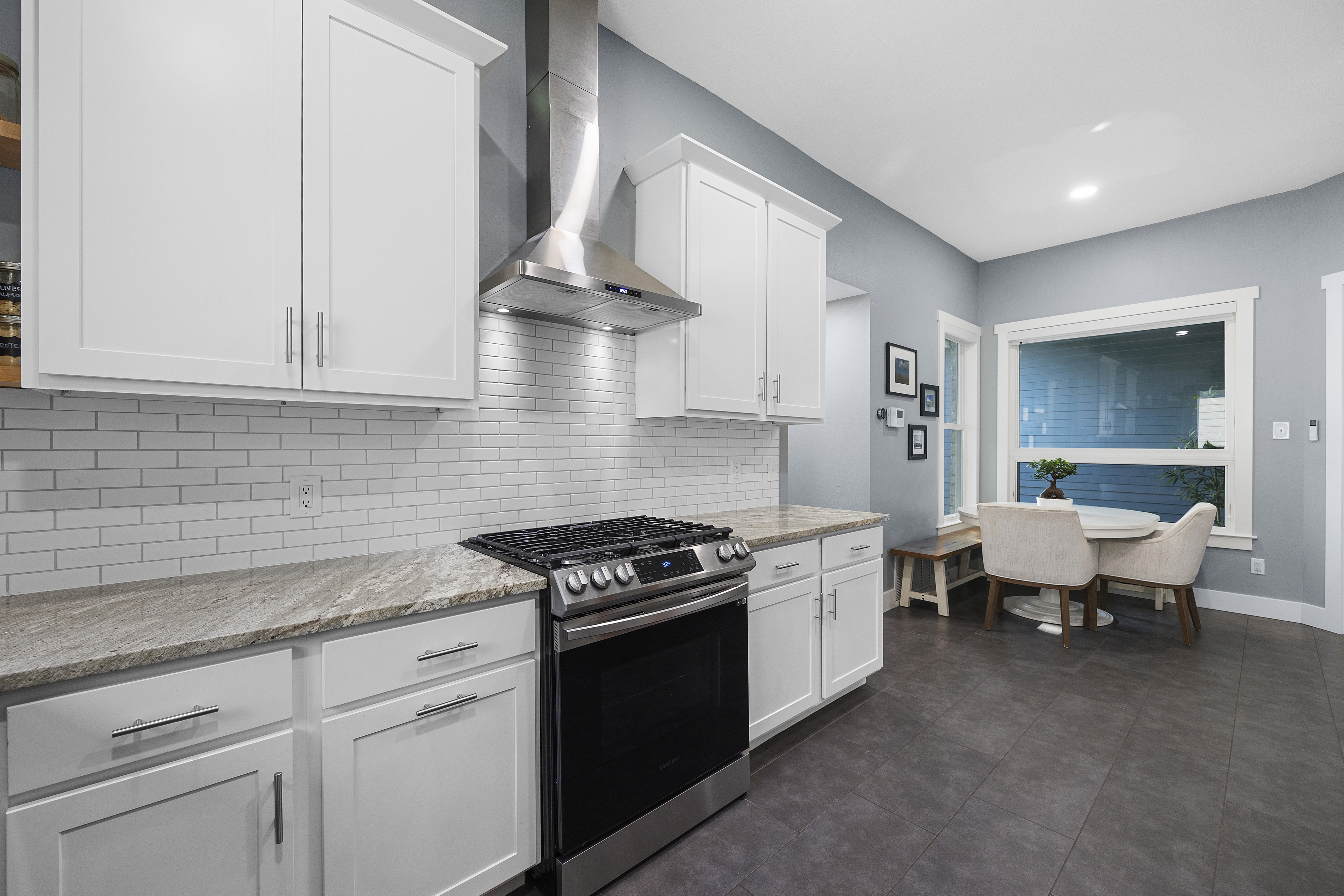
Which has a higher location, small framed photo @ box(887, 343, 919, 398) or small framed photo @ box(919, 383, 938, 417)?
small framed photo @ box(887, 343, 919, 398)

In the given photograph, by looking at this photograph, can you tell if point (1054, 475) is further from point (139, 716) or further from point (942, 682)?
point (139, 716)

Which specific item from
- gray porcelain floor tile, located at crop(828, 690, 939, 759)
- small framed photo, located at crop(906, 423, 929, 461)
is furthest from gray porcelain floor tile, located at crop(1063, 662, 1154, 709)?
small framed photo, located at crop(906, 423, 929, 461)

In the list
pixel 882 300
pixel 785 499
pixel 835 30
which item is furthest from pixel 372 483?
pixel 882 300

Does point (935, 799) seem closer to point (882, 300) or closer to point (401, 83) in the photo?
point (401, 83)

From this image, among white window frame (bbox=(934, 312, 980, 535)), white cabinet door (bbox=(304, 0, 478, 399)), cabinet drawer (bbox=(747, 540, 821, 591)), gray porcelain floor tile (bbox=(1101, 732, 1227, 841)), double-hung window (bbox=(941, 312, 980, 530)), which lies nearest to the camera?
white cabinet door (bbox=(304, 0, 478, 399))

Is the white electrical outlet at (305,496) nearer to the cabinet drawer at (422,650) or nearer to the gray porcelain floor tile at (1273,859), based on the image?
the cabinet drawer at (422,650)

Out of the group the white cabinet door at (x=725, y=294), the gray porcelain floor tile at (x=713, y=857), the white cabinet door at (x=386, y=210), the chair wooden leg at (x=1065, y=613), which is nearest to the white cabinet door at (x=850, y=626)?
the gray porcelain floor tile at (x=713, y=857)

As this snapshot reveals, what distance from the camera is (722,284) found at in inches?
103

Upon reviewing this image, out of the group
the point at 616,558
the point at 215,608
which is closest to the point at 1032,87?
the point at 616,558

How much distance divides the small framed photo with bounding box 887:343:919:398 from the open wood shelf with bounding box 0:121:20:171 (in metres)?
4.36

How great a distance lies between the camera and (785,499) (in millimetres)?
3729

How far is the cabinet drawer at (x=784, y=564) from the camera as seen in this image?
225 centimetres

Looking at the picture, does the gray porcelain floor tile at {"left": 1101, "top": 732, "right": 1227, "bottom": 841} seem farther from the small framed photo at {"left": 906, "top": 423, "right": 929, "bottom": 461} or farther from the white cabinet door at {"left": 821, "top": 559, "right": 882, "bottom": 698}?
the small framed photo at {"left": 906, "top": 423, "right": 929, "bottom": 461}

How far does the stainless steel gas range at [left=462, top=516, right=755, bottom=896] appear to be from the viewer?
1562 mm
